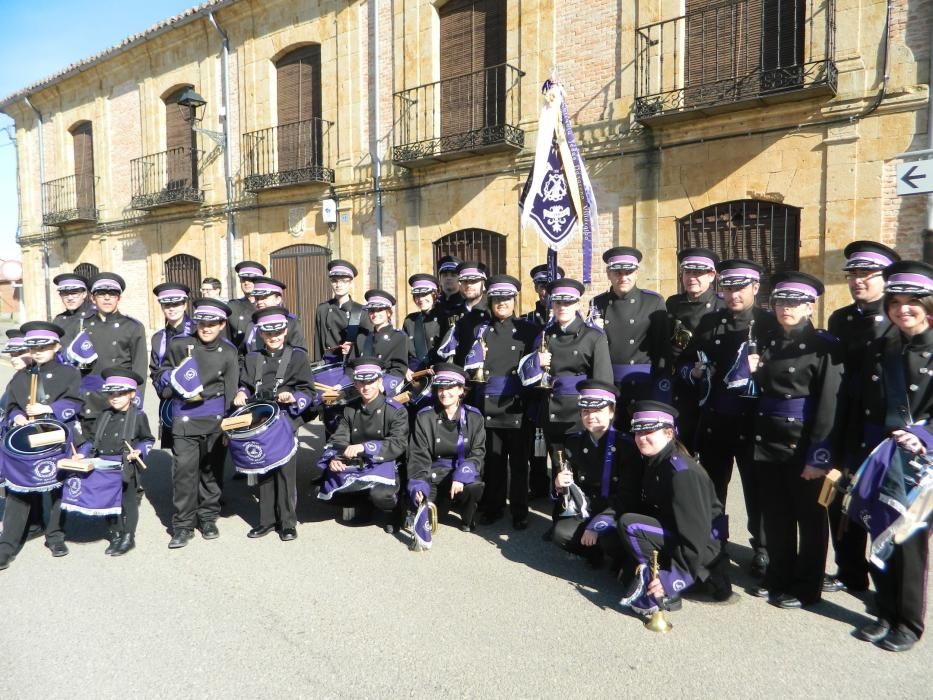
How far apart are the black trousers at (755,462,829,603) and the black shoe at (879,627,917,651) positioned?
51 cm

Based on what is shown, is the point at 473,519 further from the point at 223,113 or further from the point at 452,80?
the point at 223,113

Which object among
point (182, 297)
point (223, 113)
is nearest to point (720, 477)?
point (182, 297)

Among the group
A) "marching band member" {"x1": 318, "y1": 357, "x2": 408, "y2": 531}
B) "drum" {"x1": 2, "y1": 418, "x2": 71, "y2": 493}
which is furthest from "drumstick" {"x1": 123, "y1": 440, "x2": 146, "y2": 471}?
"marching band member" {"x1": 318, "y1": 357, "x2": 408, "y2": 531}

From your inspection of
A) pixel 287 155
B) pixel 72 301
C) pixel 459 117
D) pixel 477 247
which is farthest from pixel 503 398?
pixel 287 155

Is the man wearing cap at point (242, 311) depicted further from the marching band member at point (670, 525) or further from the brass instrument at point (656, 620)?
the brass instrument at point (656, 620)

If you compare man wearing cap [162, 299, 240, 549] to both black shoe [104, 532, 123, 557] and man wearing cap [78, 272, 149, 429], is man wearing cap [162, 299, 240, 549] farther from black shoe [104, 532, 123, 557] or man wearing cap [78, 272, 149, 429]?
man wearing cap [78, 272, 149, 429]

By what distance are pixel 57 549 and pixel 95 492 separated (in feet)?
1.85

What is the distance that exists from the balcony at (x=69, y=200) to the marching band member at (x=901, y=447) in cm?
2100

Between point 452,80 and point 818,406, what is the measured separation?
32.3 ft

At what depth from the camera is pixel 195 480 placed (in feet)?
17.5

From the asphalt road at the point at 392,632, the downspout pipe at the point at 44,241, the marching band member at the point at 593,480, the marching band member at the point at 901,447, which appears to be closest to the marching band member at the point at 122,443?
the asphalt road at the point at 392,632

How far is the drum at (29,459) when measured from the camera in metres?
4.80

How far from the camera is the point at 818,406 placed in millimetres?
3805

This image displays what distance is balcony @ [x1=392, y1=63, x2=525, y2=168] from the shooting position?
36.0ft
